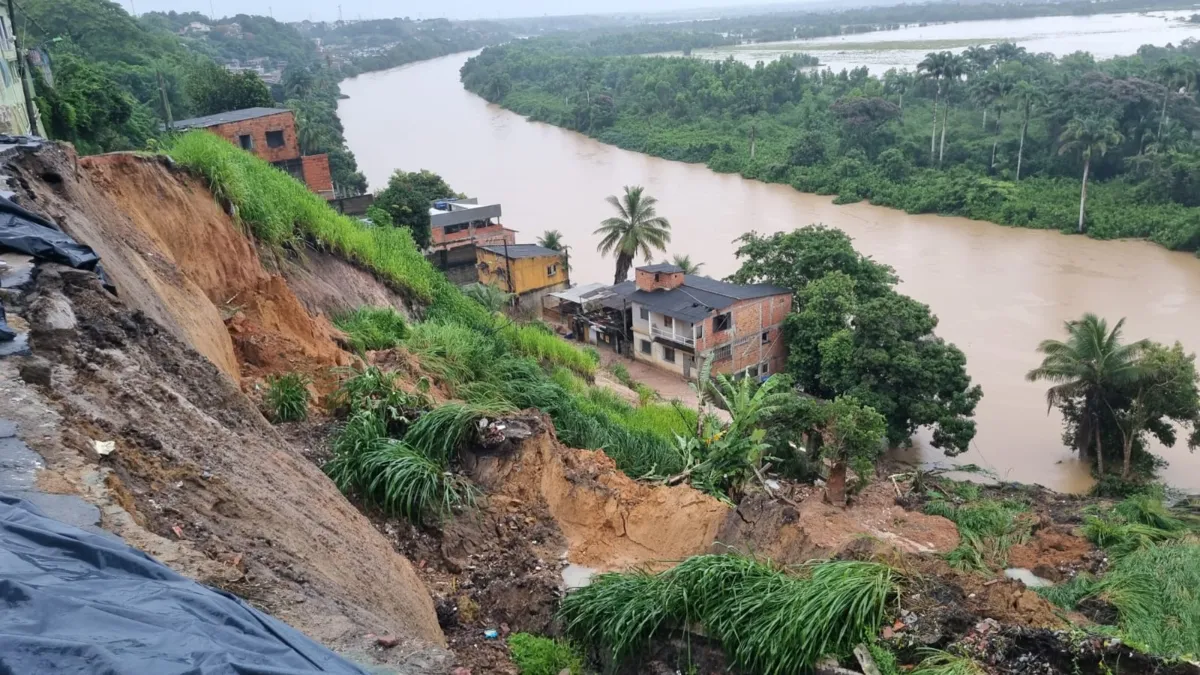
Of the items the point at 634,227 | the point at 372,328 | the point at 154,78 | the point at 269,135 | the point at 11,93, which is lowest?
the point at 634,227

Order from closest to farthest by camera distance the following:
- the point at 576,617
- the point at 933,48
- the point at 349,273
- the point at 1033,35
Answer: the point at 576,617
the point at 349,273
the point at 933,48
the point at 1033,35

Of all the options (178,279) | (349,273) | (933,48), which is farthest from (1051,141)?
Result: (933,48)

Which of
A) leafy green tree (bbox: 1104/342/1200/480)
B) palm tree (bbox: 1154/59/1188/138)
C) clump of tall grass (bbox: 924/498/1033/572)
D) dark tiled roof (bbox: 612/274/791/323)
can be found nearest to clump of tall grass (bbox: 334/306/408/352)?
clump of tall grass (bbox: 924/498/1033/572)

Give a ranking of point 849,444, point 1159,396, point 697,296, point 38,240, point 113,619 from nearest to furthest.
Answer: point 113,619, point 38,240, point 849,444, point 1159,396, point 697,296

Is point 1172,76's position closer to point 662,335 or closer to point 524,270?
point 662,335

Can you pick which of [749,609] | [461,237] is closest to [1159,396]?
[749,609]

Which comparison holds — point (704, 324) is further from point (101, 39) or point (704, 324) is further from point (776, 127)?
point (101, 39)
